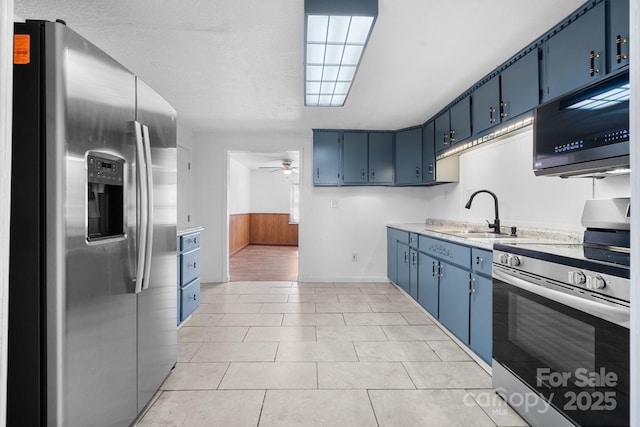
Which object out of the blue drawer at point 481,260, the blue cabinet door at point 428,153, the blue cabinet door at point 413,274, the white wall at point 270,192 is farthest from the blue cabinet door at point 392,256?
the white wall at point 270,192

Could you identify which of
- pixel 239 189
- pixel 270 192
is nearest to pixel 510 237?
pixel 239 189

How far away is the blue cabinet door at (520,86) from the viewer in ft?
7.22

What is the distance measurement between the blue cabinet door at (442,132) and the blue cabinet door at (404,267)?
4.02 feet

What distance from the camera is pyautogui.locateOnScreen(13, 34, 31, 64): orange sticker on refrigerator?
114 cm

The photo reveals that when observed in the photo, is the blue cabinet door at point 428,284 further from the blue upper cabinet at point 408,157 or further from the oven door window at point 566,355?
the blue upper cabinet at point 408,157

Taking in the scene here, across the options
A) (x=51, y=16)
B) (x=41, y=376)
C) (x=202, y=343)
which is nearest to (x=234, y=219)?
(x=202, y=343)

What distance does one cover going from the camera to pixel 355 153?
4.79 meters

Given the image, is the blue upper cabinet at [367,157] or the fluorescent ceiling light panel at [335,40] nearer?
the fluorescent ceiling light panel at [335,40]

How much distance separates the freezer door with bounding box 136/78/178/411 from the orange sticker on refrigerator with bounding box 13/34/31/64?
52 cm

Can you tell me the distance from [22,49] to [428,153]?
3.92m

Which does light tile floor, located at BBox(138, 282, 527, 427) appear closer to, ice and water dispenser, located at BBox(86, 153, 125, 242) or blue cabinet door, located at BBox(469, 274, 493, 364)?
blue cabinet door, located at BBox(469, 274, 493, 364)

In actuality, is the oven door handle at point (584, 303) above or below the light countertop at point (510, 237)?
below

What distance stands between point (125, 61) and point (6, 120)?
2.41 meters

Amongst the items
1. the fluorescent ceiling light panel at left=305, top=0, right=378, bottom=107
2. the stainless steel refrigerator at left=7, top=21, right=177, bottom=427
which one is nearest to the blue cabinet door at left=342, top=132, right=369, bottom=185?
the fluorescent ceiling light panel at left=305, top=0, right=378, bottom=107
